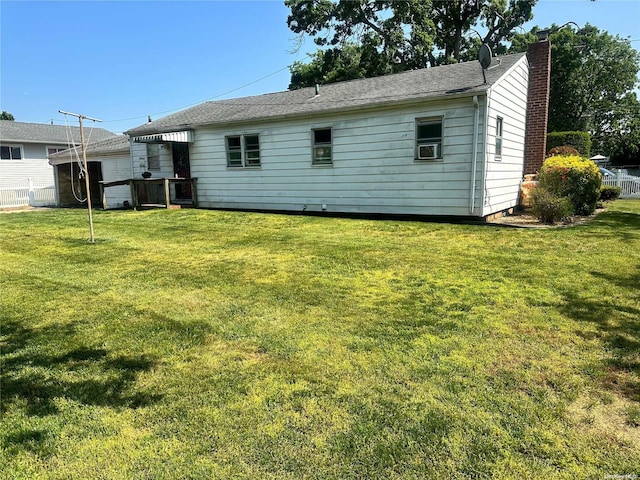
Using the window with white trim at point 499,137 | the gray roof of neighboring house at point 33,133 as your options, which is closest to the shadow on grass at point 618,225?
the window with white trim at point 499,137

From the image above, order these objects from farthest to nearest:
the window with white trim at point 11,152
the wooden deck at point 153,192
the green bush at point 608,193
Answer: the window with white trim at point 11,152 → the green bush at point 608,193 → the wooden deck at point 153,192

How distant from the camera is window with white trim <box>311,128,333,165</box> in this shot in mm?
11945

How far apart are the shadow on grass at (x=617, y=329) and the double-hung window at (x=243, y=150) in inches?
412

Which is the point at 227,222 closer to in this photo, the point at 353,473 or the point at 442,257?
the point at 442,257

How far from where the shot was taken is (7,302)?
4590mm

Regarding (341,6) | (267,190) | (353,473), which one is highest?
(341,6)

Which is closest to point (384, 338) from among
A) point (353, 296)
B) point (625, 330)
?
point (353, 296)

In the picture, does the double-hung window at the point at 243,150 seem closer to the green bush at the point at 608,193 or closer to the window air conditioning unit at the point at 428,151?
the window air conditioning unit at the point at 428,151

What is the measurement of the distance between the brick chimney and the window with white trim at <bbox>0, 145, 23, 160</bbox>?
2832 centimetres

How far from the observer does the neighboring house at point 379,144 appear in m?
9.98

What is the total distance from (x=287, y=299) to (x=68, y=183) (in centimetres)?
2073

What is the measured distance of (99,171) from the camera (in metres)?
20.1

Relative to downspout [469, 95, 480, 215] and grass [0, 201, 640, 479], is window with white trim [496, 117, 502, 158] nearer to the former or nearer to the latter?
downspout [469, 95, 480, 215]

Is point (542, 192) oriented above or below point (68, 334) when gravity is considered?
above
